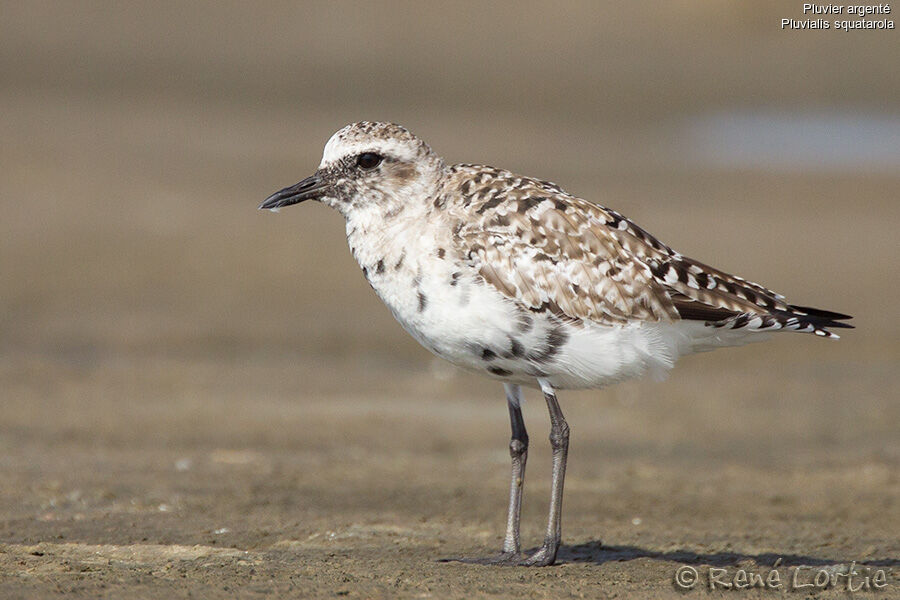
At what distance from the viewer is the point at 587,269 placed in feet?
30.9

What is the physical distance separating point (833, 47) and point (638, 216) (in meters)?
13.0

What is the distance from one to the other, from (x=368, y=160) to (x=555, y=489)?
282cm

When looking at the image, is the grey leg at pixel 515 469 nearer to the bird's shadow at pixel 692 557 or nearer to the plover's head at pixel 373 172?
the bird's shadow at pixel 692 557

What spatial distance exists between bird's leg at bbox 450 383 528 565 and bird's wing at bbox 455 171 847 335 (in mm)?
1117

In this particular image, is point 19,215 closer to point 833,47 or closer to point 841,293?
point 841,293

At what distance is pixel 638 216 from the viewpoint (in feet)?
82.0

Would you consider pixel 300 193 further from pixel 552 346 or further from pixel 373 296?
pixel 373 296

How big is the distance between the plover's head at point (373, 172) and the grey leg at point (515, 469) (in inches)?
66.9

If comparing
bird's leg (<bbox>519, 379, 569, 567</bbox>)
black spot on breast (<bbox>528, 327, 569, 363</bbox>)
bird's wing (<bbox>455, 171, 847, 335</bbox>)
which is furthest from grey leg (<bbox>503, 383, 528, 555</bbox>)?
bird's wing (<bbox>455, 171, 847, 335</bbox>)

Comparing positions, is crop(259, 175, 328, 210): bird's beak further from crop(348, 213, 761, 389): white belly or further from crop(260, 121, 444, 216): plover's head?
crop(348, 213, 761, 389): white belly

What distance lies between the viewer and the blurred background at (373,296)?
11.6m

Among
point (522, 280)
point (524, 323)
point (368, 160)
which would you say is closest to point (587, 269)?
point (522, 280)

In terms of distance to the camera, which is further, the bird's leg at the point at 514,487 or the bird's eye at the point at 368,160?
the bird's leg at the point at 514,487

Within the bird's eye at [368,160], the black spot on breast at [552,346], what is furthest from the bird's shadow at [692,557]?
the bird's eye at [368,160]
